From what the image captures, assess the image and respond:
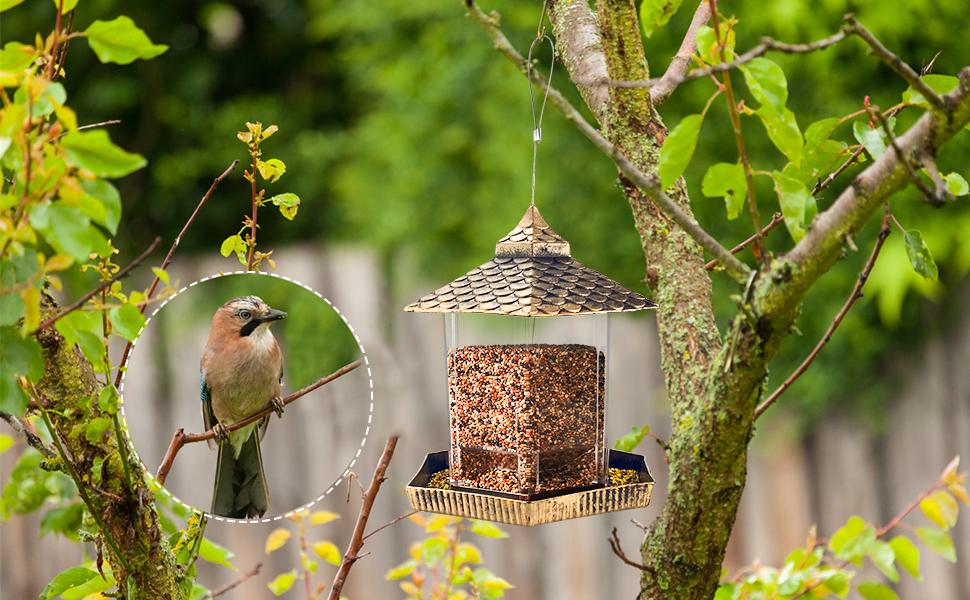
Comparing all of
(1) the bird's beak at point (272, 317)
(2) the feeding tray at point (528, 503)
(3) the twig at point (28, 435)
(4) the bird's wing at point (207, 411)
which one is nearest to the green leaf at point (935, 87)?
(2) the feeding tray at point (528, 503)

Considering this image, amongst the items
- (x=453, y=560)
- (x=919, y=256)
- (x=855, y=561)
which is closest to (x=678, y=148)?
(x=919, y=256)

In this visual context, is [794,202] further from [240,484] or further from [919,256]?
[240,484]

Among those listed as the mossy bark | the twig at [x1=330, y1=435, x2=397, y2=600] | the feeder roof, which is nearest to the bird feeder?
the feeder roof

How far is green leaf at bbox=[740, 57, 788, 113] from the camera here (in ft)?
2.76

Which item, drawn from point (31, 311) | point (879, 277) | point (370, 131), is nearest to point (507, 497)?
point (31, 311)

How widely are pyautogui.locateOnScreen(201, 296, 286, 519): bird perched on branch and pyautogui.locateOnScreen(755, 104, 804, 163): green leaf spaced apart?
0.61m

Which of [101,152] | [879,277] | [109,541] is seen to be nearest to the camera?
[101,152]

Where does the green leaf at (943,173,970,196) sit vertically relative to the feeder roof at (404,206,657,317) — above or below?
above

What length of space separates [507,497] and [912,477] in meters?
1.86

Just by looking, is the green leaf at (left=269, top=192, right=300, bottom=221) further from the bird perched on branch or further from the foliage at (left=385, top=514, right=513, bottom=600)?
the foliage at (left=385, top=514, right=513, bottom=600)

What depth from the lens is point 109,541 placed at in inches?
41.4

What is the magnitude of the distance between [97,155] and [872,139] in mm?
655

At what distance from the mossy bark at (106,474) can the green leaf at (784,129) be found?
0.69m

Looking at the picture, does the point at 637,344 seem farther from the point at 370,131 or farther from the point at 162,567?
the point at 162,567
